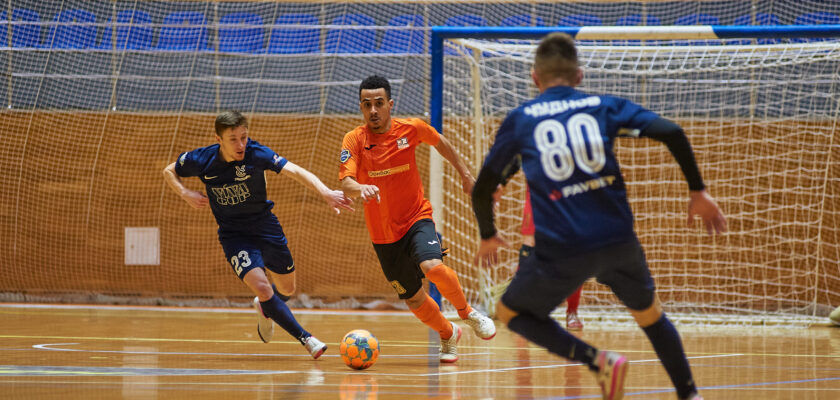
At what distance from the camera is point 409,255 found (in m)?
5.66

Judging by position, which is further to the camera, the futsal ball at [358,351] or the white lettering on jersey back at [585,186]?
the futsal ball at [358,351]

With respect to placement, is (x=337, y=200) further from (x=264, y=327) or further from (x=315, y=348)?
(x=264, y=327)

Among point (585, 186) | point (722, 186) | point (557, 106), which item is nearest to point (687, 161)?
point (585, 186)

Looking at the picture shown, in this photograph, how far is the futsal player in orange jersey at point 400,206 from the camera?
5590 millimetres

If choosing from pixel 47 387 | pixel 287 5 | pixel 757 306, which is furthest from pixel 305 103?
pixel 47 387

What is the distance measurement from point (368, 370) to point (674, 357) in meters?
2.35

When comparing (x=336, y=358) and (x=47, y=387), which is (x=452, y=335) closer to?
(x=336, y=358)

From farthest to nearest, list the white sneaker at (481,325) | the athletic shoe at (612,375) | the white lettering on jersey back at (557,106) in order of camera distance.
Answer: the white sneaker at (481,325) → the white lettering on jersey back at (557,106) → the athletic shoe at (612,375)

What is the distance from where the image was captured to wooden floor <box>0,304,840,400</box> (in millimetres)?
4250

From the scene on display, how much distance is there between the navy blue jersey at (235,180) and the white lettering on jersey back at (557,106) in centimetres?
294

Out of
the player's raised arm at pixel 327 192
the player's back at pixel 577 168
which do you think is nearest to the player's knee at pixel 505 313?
the player's back at pixel 577 168

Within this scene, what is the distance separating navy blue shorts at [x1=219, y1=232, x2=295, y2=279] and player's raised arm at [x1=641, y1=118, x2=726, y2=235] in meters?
3.47

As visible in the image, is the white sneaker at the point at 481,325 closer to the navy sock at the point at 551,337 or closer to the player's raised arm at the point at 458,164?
the player's raised arm at the point at 458,164

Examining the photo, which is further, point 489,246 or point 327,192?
point 327,192
